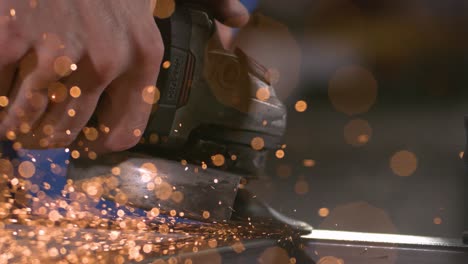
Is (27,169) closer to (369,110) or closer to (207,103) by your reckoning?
(207,103)

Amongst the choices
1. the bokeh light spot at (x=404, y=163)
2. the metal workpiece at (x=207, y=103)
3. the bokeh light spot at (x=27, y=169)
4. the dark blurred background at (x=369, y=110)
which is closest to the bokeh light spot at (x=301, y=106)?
the dark blurred background at (x=369, y=110)

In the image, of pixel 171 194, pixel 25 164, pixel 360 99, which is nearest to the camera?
pixel 171 194

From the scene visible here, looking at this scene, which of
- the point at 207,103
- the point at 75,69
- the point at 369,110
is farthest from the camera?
the point at 369,110

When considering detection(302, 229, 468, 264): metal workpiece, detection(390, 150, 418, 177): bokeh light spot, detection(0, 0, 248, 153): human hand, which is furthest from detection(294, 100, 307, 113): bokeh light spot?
detection(0, 0, 248, 153): human hand

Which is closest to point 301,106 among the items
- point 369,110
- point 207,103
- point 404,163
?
point 369,110

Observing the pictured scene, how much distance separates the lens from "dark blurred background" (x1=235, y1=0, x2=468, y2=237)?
2.09 m

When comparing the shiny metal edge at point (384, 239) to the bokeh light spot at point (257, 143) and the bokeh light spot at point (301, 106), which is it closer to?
the bokeh light spot at point (257, 143)

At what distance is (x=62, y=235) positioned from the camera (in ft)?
2.92

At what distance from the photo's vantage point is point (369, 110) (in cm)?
287

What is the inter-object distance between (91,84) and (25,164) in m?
0.50

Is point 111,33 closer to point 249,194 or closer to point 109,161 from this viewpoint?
point 109,161

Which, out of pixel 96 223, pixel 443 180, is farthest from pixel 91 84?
pixel 443 180

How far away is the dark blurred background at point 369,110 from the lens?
2092 millimetres

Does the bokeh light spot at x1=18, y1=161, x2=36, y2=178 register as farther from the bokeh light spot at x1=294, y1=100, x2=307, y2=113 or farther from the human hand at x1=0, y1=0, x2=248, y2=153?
the bokeh light spot at x1=294, y1=100, x2=307, y2=113
